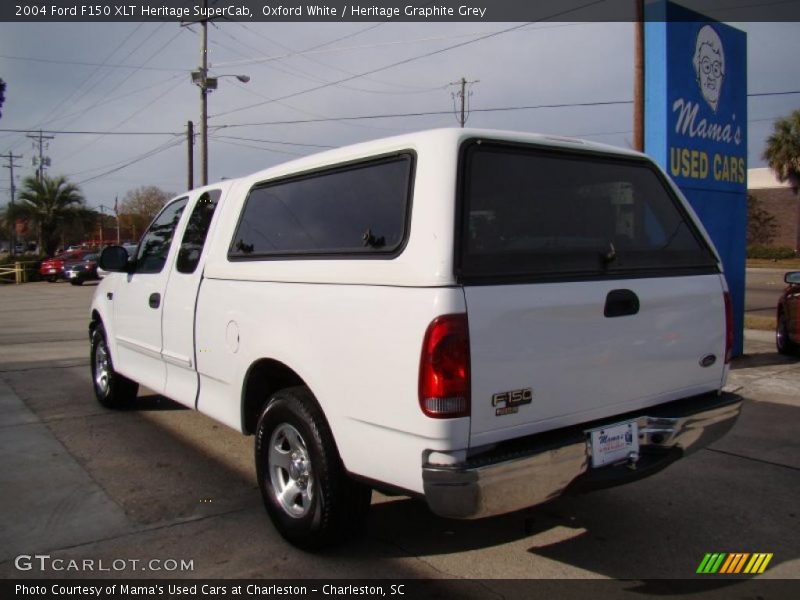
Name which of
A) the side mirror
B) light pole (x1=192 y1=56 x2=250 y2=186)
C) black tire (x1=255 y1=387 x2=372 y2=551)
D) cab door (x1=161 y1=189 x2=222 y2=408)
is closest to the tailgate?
black tire (x1=255 y1=387 x2=372 y2=551)

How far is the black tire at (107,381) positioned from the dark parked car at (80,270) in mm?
25932

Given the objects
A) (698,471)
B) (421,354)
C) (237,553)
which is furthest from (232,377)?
(698,471)

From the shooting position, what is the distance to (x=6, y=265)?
39062mm

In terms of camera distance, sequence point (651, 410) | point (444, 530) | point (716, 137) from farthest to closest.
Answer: point (716, 137) < point (444, 530) < point (651, 410)

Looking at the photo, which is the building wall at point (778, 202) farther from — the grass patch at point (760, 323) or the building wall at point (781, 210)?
the grass patch at point (760, 323)

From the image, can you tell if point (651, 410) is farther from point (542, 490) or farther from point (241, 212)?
point (241, 212)

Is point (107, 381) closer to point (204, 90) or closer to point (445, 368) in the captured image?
point (445, 368)

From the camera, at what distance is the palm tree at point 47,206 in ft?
132

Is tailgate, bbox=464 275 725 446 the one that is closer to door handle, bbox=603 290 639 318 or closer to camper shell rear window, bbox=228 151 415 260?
door handle, bbox=603 290 639 318

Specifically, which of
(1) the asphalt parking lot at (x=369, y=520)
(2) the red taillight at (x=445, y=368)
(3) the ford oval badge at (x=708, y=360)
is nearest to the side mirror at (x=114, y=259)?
(1) the asphalt parking lot at (x=369, y=520)

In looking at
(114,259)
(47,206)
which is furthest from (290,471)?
(47,206)

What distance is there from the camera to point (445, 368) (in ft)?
8.55

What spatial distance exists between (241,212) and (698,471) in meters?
3.52

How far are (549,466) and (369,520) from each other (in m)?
1.46
